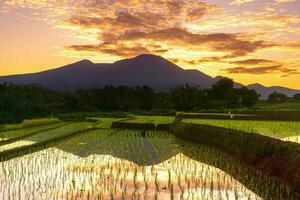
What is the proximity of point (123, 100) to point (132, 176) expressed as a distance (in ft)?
176

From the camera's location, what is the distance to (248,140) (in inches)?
618

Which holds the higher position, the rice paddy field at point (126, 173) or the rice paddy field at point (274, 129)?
the rice paddy field at point (274, 129)

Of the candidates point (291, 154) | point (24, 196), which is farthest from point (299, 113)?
point (24, 196)

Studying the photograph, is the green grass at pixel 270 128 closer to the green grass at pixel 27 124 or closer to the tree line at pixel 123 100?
the green grass at pixel 27 124

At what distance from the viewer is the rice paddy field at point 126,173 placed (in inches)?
412

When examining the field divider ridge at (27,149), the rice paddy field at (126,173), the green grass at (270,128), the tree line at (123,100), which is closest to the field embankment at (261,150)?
the rice paddy field at (126,173)

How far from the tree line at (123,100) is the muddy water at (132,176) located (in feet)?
82.4

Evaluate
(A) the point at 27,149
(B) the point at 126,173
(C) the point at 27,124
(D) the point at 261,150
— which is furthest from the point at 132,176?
(C) the point at 27,124

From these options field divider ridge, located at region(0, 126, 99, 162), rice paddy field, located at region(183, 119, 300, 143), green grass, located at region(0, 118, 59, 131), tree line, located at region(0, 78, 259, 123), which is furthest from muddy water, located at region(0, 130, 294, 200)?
tree line, located at region(0, 78, 259, 123)

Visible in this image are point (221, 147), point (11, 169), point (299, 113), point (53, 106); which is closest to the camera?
point (11, 169)

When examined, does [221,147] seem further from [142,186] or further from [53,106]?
[53,106]

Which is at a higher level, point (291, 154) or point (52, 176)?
point (291, 154)

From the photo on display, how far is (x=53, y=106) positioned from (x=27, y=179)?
164ft

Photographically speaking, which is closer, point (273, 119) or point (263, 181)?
point (263, 181)
